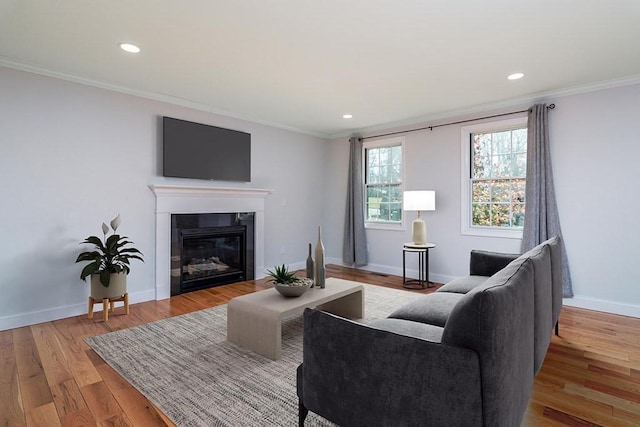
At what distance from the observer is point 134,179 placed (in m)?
3.82

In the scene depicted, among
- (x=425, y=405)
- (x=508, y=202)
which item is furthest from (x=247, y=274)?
(x=425, y=405)

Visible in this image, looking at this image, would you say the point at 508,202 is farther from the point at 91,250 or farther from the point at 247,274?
the point at 91,250

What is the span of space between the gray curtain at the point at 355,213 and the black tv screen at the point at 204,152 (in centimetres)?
179

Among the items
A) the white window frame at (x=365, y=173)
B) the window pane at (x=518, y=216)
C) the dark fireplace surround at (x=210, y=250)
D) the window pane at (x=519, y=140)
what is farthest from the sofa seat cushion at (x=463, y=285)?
the dark fireplace surround at (x=210, y=250)

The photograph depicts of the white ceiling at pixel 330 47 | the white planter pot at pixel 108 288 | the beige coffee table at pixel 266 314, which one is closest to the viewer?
the white ceiling at pixel 330 47

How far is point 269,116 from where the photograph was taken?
494cm

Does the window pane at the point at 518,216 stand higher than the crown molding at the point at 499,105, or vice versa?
the crown molding at the point at 499,105

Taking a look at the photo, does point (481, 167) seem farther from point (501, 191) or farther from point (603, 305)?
point (603, 305)

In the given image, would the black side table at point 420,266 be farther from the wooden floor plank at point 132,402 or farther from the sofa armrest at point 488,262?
the wooden floor plank at point 132,402

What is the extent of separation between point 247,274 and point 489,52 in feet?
13.3

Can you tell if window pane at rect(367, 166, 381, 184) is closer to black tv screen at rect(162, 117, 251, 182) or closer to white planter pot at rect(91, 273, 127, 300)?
black tv screen at rect(162, 117, 251, 182)

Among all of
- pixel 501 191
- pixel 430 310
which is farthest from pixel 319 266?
pixel 501 191

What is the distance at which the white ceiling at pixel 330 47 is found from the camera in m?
2.20

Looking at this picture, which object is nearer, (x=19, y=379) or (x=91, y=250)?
(x=19, y=379)
